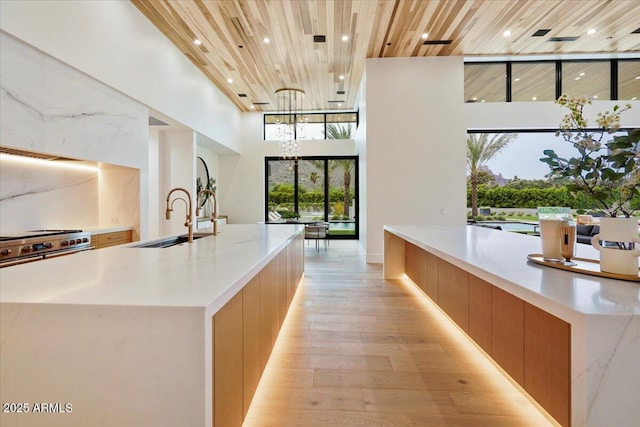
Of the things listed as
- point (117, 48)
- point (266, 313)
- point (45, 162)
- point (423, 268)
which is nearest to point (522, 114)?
point (423, 268)

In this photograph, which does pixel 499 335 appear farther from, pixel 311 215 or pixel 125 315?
pixel 311 215

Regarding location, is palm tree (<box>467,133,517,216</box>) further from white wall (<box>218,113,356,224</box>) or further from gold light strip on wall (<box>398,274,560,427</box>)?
gold light strip on wall (<box>398,274,560,427</box>)

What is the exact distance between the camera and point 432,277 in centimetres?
302

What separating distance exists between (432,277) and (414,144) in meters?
3.41

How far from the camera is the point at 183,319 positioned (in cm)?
88

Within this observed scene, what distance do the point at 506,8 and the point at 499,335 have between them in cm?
462

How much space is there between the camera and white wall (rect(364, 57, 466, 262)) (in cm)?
568

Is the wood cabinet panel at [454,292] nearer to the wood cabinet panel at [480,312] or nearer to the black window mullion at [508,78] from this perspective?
the wood cabinet panel at [480,312]

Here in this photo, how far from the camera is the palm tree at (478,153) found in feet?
25.6

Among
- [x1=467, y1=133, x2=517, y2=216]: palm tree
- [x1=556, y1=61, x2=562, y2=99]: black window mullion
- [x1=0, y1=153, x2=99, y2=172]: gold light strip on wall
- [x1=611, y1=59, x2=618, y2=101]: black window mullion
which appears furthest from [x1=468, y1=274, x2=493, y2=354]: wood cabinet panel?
[x1=611, y1=59, x2=618, y2=101]: black window mullion

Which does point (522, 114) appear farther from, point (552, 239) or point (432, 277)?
point (552, 239)

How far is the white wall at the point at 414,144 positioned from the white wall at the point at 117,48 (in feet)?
10.9

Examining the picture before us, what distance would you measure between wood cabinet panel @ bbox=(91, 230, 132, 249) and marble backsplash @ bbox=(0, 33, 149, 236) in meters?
0.20

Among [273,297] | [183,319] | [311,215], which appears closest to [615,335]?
[183,319]
